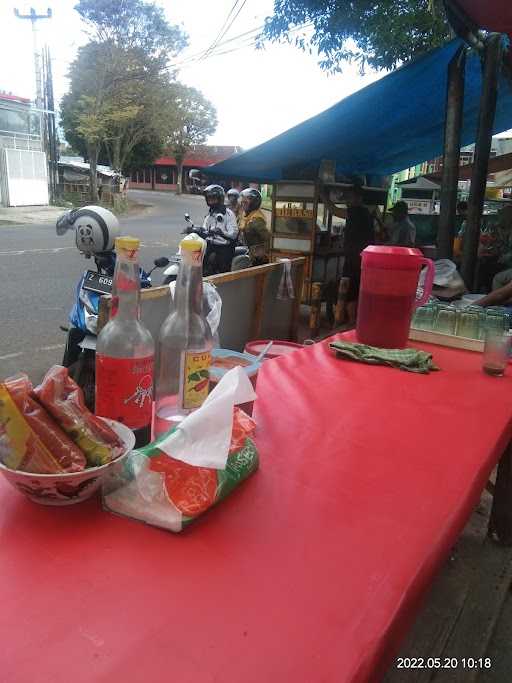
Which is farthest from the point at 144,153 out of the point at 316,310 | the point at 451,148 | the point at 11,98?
the point at 451,148

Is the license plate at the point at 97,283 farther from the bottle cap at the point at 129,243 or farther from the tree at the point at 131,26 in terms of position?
the tree at the point at 131,26

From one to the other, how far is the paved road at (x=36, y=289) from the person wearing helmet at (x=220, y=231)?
1647mm

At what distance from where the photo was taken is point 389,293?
6.07ft

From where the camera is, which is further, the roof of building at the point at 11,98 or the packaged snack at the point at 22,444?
the roof of building at the point at 11,98

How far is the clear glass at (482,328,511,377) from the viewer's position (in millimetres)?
1731

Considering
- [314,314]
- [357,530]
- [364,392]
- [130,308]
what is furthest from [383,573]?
[314,314]

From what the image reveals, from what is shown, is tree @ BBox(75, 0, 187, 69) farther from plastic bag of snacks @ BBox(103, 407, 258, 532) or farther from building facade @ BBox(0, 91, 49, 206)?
plastic bag of snacks @ BBox(103, 407, 258, 532)

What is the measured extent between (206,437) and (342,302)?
427 centimetres

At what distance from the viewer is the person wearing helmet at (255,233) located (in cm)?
600

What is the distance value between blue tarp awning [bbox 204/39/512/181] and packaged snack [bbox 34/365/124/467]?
4399mm

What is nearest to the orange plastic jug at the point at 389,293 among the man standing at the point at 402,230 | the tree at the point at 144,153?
the man standing at the point at 402,230

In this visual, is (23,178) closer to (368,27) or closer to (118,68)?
(118,68)

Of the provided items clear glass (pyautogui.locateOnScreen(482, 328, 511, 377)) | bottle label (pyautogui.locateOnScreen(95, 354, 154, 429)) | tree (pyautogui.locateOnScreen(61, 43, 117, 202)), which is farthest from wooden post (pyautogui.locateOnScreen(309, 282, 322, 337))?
tree (pyautogui.locateOnScreen(61, 43, 117, 202))

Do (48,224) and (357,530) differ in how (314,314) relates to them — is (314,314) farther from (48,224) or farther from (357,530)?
(48,224)
